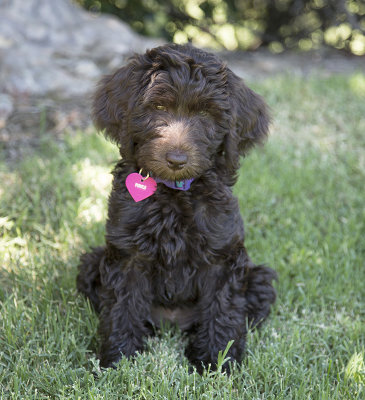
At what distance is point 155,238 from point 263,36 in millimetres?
7244

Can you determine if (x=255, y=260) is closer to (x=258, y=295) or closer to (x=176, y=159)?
(x=258, y=295)

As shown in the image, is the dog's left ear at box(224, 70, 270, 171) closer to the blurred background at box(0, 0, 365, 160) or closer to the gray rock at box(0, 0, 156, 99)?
the blurred background at box(0, 0, 365, 160)

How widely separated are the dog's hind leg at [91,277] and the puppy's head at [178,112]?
2.64 feet

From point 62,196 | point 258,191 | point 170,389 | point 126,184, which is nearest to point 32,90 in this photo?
point 62,196

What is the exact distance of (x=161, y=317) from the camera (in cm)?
335

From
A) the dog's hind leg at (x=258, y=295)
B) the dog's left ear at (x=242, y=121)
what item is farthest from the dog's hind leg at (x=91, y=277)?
the dog's left ear at (x=242, y=121)

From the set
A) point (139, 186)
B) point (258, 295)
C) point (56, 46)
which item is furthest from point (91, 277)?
point (56, 46)

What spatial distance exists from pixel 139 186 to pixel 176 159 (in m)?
0.37

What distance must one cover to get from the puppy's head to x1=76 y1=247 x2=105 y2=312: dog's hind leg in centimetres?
80

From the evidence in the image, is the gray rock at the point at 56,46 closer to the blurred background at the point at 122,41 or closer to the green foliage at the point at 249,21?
the blurred background at the point at 122,41

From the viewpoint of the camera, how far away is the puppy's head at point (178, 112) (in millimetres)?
2629

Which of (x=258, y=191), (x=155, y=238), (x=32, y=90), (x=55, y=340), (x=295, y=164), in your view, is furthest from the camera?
(x=32, y=90)

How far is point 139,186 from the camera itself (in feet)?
9.37

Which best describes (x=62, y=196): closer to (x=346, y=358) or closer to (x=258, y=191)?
(x=258, y=191)
